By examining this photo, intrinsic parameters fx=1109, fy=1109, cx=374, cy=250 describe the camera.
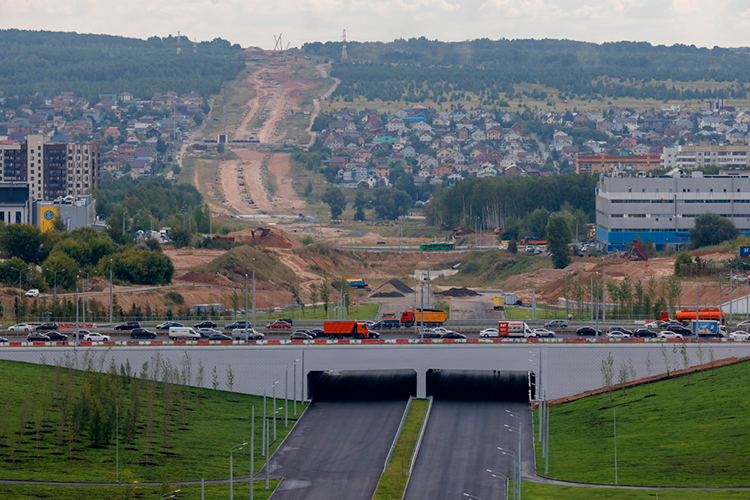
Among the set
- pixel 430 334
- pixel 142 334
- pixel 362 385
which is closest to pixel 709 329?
pixel 430 334

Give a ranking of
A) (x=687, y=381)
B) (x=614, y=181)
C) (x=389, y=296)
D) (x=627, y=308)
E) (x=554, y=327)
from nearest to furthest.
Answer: (x=687, y=381)
(x=554, y=327)
(x=627, y=308)
(x=389, y=296)
(x=614, y=181)

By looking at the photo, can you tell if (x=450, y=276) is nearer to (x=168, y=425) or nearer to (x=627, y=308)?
(x=627, y=308)

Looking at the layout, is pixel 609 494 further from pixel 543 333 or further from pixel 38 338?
pixel 38 338

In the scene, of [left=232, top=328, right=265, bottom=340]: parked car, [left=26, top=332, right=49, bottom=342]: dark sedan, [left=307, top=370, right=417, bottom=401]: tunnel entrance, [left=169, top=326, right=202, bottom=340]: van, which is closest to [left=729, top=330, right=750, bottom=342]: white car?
[left=307, top=370, right=417, bottom=401]: tunnel entrance

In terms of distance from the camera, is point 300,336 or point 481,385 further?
point 300,336

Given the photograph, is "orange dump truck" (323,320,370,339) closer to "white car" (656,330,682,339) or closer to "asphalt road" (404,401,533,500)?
"asphalt road" (404,401,533,500)

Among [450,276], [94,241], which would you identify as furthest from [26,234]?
[450,276]
